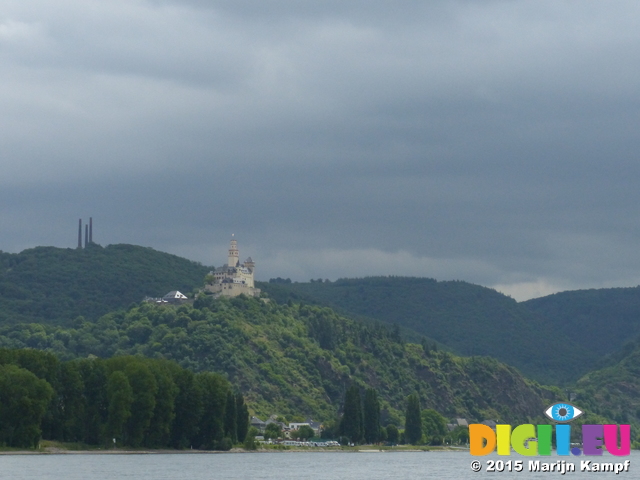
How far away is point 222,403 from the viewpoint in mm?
143500

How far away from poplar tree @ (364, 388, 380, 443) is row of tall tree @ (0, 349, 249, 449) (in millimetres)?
40205

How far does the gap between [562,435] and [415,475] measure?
40401mm

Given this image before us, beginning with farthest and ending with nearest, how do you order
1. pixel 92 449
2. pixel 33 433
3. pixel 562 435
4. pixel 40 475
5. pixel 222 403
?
pixel 222 403
pixel 92 449
pixel 33 433
pixel 40 475
pixel 562 435

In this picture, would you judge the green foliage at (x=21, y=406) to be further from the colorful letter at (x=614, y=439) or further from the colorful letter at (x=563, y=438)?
the colorful letter at (x=614, y=439)

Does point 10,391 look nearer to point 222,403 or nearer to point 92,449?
point 92,449

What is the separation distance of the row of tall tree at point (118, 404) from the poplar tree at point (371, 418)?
132 feet

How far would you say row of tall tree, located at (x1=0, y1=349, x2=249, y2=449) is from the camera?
430ft

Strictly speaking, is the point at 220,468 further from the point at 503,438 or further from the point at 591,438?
the point at 591,438

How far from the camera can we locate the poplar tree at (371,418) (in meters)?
181

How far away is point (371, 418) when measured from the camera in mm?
181625

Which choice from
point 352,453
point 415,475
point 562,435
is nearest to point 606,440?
point 562,435

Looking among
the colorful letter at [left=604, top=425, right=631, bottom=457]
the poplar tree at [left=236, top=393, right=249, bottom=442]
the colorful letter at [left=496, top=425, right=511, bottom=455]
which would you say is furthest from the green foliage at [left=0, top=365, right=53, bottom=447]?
the colorful letter at [left=604, top=425, right=631, bottom=457]

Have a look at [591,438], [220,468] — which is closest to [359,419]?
[220,468]

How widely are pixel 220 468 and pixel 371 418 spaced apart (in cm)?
7013
